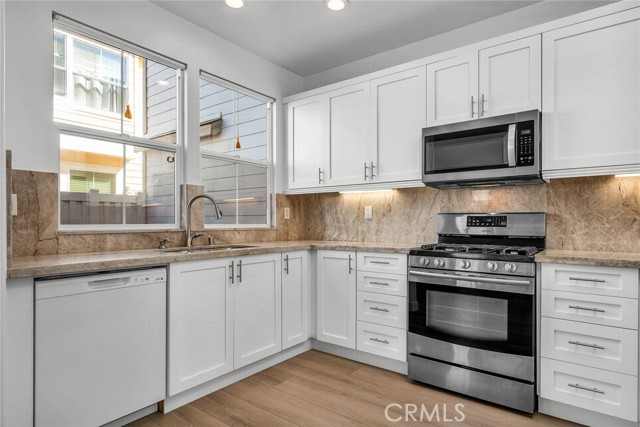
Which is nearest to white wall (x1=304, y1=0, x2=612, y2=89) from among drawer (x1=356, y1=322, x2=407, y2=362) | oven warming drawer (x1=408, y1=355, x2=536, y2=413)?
drawer (x1=356, y1=322, x2=407, y2=362)

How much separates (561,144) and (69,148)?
3.12 metres

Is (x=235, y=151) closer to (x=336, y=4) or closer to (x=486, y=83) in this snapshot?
(x=336, y=4)

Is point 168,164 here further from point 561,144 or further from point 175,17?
point 561,144

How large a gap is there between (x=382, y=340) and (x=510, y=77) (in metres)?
2.06

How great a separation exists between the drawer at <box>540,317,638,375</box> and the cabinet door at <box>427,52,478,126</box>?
1.47 m

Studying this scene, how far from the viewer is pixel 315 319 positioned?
3258 mm

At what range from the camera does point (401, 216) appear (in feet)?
11.3

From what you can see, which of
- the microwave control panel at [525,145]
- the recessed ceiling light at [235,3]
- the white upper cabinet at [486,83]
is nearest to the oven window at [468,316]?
the microwave control panel at [525,145]

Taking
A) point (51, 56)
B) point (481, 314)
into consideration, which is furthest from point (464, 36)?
point (51, 56)

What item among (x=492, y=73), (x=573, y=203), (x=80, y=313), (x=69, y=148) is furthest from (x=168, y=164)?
(x=573, y=203)

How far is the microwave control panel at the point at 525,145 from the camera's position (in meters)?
2.43

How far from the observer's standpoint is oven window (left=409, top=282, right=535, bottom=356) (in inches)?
88.7

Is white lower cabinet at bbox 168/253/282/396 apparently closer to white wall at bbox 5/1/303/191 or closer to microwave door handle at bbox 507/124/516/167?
white wall at bbox 5/1/303/191

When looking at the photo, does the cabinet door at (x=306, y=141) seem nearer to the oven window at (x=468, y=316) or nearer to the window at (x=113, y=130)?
the window at (x=113, y=130)
